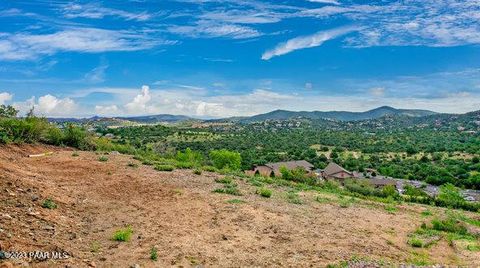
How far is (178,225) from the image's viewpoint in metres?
11.7

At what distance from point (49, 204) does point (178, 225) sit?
3692 mm

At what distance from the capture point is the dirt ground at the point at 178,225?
30.0 feet

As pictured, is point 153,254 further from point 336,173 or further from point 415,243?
point 336,173

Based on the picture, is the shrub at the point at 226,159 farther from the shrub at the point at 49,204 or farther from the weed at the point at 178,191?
the shrub at the point at 49,204

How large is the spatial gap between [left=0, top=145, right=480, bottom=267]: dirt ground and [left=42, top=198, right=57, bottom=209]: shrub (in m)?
0.15

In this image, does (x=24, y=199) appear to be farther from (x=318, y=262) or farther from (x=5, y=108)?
(x=5, y=108)

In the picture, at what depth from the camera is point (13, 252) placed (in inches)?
305

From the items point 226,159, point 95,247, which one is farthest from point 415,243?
point 226,159

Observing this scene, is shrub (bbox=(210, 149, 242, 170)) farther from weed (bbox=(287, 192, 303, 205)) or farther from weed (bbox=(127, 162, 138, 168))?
weed (bbox=(287, 192, 303, 205))

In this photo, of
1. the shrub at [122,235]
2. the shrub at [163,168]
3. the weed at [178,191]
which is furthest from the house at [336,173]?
the shrub at [122,235]

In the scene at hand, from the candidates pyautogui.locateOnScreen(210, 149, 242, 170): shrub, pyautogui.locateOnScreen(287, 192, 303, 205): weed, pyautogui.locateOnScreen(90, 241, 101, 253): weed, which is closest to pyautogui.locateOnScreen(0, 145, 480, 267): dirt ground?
pyautogui.locateOnScreen(90, 241, 101, 253): weed

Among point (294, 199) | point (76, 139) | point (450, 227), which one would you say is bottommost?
point (450, 227)

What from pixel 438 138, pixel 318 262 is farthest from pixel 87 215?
pixel 438 138

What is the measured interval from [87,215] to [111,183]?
4320mm
